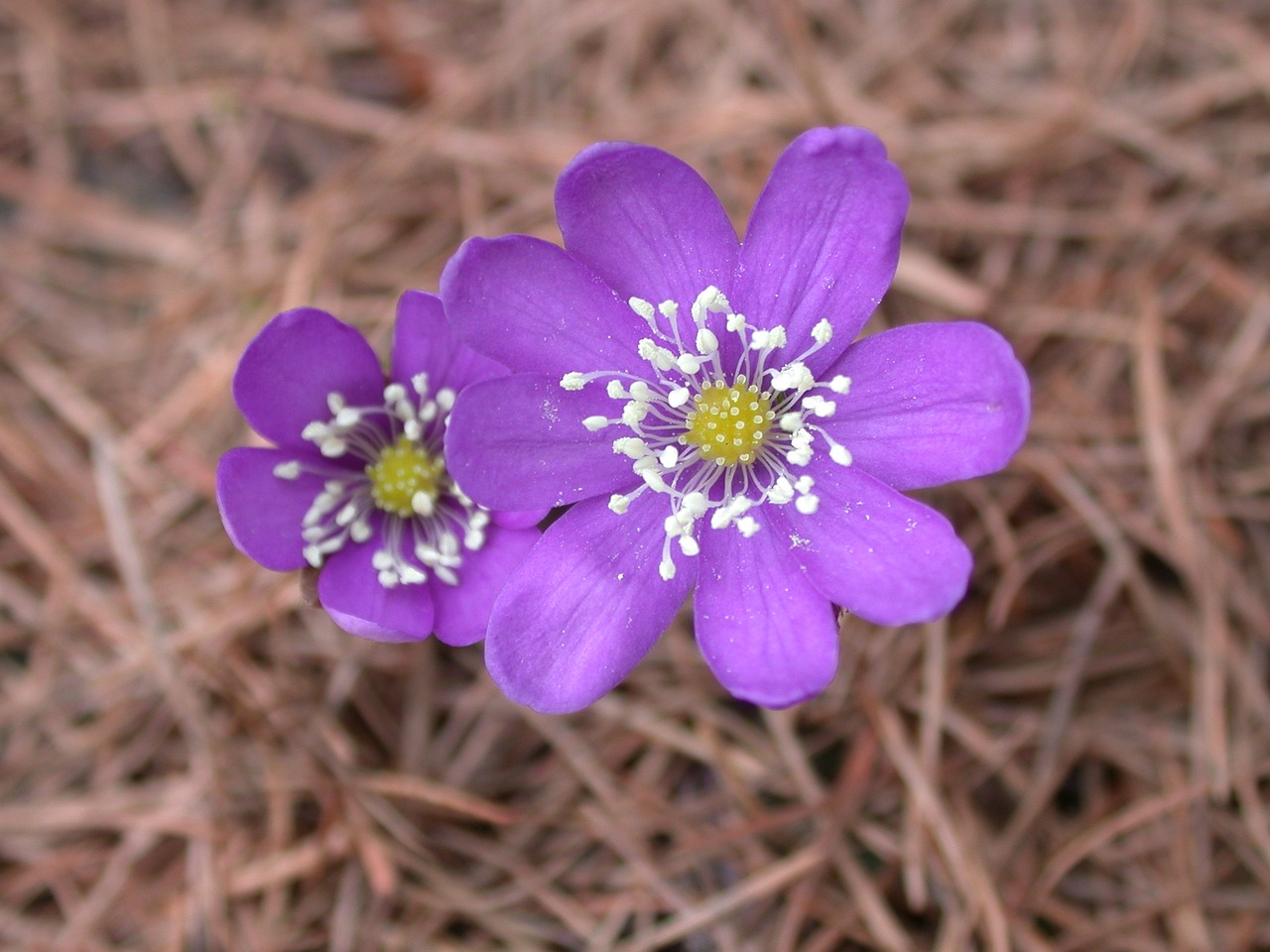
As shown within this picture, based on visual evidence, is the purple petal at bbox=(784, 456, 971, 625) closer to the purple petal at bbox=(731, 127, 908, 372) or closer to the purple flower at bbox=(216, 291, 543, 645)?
the purple petal at bbox=(731, 127, 908, 372)

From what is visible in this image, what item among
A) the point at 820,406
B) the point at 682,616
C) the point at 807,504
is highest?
the point at 820,406

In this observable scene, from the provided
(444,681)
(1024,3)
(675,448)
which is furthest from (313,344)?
(1024,3)

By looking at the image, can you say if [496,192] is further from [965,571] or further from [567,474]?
[965,571]

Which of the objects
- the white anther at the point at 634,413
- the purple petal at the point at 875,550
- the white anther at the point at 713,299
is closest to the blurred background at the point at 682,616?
the purple petal at the point at 875,550

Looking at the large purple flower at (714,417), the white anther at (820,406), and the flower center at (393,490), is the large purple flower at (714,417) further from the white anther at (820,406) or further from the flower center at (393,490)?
the flower center at (393,490)

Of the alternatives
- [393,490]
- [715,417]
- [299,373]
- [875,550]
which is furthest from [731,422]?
[299,373]

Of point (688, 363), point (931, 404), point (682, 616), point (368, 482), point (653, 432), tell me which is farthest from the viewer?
point (682, 616)

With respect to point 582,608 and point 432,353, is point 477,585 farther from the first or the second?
point 432,353
